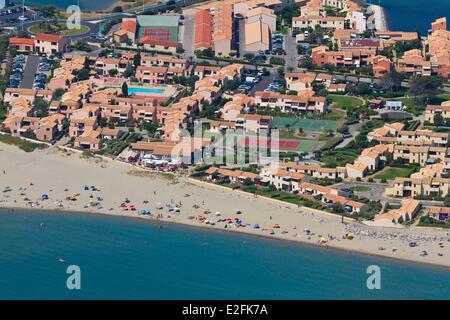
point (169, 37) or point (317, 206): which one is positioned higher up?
point (169, 37)

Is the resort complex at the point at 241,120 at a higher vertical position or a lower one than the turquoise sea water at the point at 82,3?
lower

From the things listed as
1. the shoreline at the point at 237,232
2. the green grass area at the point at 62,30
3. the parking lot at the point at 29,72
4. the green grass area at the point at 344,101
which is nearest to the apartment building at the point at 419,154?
the green grass area at the point at 344,101

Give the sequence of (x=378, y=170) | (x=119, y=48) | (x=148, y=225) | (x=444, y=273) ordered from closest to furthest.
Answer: (x=444, y=273)
(x=148, y=225)
(x=378, y=170)
(x=119, y=48)

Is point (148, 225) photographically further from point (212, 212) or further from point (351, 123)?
point (351, 123)

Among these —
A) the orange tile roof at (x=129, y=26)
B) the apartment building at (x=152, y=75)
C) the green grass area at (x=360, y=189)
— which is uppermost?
the orange tile roof at (x=129, y=26)

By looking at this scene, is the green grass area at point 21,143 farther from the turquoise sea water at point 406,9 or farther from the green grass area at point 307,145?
the turquoise sea water at point 406,9

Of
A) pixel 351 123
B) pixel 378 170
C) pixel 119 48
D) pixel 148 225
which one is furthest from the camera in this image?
pixel 119 48

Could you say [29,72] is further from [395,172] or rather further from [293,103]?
[395,172]

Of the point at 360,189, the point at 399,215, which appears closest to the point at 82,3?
the point at 360,189

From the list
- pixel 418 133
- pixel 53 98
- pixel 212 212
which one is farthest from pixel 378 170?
pixel 53 98
